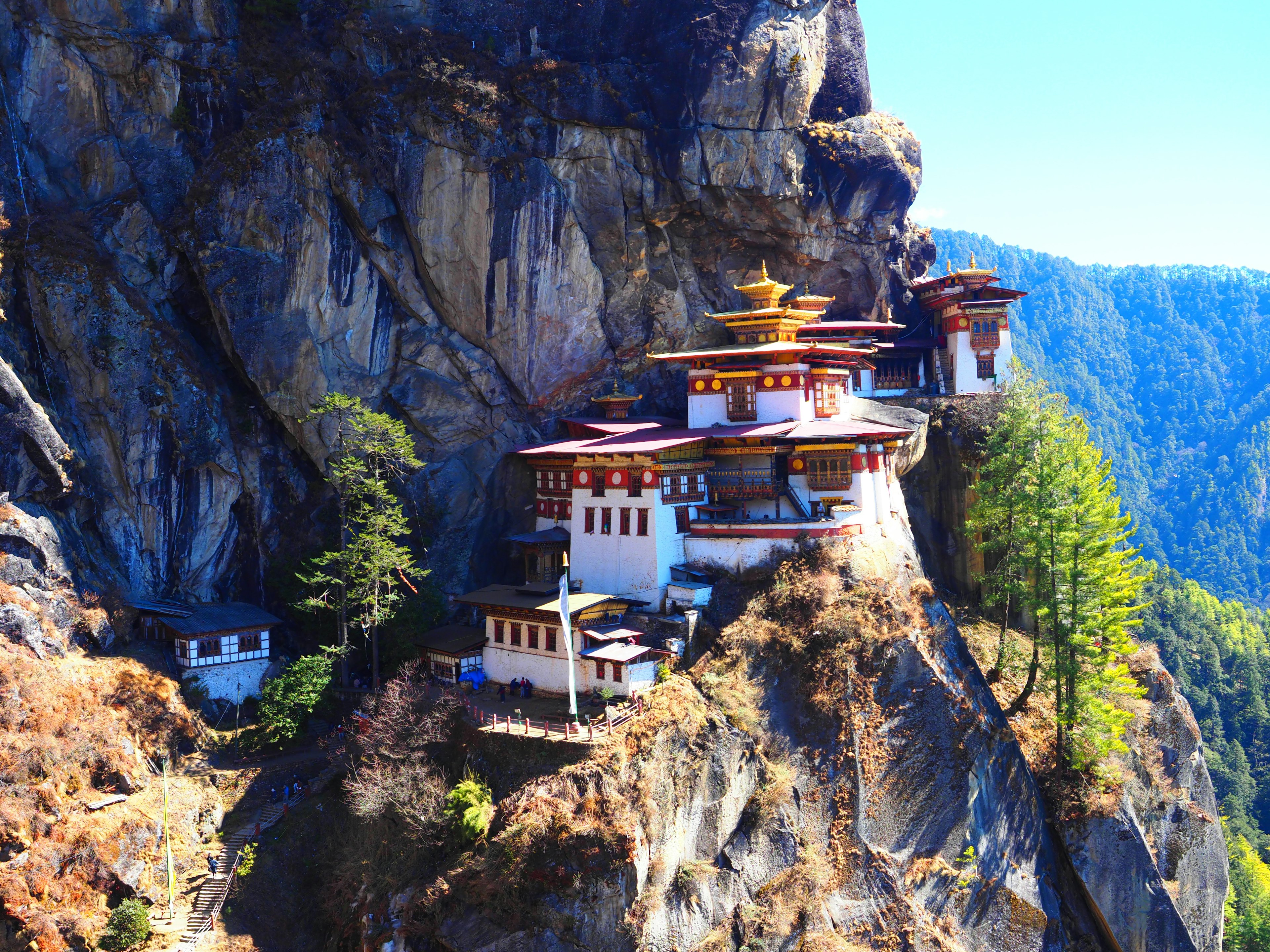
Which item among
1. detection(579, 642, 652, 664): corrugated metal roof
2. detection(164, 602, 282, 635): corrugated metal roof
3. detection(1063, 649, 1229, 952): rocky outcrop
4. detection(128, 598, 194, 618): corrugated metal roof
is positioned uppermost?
detection(128, 598, 194, 618): corrugated metal roof

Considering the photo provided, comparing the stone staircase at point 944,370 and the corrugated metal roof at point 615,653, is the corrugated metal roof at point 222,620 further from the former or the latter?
the stone staircase at point 944,370

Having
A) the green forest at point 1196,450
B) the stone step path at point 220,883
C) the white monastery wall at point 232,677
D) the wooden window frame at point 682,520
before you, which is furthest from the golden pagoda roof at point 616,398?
the green forest at point 1196,450

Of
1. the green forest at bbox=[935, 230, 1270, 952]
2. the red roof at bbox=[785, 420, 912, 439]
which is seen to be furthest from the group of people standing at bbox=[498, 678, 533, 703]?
the green forest at bbox=[935, 230, 1270, 952]

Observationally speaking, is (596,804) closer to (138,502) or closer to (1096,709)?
(1096,709)

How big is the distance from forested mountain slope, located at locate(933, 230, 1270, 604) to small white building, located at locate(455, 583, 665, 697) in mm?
84119

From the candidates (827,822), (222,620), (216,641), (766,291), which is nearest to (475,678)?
(216,641)

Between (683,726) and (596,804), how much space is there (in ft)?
13.5

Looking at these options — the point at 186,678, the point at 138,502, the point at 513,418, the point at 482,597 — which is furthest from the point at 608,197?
the point at 186,678

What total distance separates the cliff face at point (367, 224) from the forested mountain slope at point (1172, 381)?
230ft

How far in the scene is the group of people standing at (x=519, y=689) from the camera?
36.1 m

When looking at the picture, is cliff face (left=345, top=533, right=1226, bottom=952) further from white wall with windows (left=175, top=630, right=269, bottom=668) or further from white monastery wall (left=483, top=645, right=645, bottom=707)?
white wall with windows (left=175, top=630, right=269, bottom=668)

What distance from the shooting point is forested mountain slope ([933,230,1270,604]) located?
116 metres

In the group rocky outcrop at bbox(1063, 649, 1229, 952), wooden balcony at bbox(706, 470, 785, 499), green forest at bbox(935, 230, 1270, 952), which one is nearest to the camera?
rocky outcrop at bbox(1063, 649, 1229, 952)

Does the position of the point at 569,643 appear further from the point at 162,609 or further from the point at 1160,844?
the point at 1160,844
